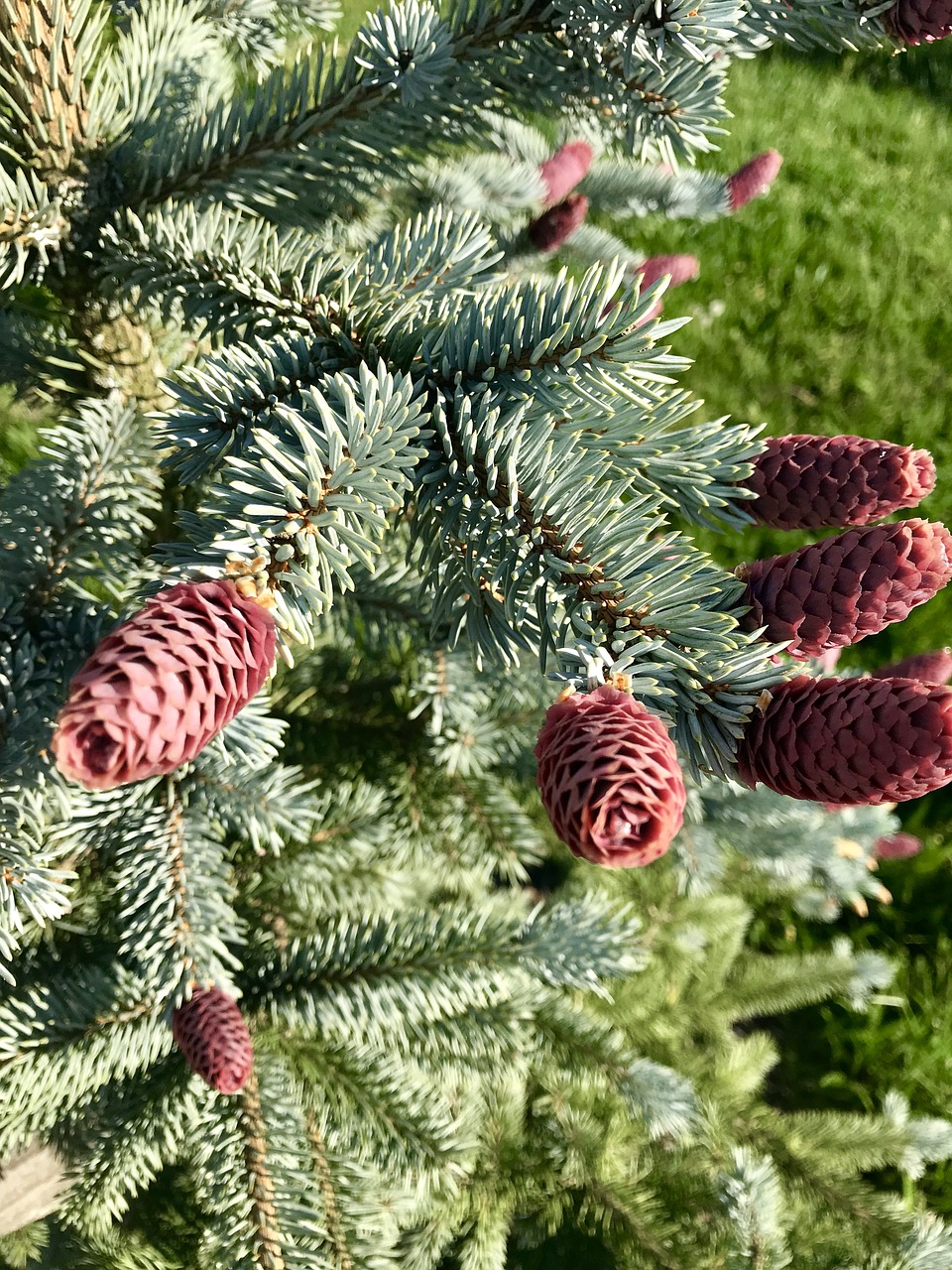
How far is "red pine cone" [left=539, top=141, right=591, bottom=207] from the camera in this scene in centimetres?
122

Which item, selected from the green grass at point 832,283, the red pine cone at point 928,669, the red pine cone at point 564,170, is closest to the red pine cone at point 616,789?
the red pine cone at point 928,669

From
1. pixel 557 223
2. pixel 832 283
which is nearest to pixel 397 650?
pixel 557 223

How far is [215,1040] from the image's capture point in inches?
30.1

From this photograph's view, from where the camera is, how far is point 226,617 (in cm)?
50

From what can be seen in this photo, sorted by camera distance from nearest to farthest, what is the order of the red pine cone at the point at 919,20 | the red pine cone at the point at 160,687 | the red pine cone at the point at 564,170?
the red pine cone at the point at 160,687 → the red pine cone at the point at 919,20 → the red pine cone at the point at 564,170

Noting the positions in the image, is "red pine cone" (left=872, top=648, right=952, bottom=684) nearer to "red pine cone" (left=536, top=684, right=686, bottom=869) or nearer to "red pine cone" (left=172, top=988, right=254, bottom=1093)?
"red pine cone" (left=536, top=684, right=686, bottom=869)

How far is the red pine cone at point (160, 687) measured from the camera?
44 centimetres

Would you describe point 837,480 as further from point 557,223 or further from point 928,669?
point 557,223

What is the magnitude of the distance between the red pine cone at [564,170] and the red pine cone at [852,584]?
0.87 m

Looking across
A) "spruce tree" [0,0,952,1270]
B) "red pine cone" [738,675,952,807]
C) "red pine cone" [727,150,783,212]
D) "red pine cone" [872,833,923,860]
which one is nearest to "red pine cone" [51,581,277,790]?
"spruce tree" [0,0,952,1270]

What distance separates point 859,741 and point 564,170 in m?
1.02

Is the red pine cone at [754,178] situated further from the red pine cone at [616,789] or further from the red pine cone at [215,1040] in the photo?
the red pine cone at [215,1040]

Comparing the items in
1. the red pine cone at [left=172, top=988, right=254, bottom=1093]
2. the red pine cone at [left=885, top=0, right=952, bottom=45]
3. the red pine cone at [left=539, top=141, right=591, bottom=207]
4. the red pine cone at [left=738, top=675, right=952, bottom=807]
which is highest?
the red pine cone at [left=885, top=0, right=952, bottom=45]

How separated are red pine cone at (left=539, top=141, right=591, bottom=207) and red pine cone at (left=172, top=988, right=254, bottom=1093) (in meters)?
1.11
